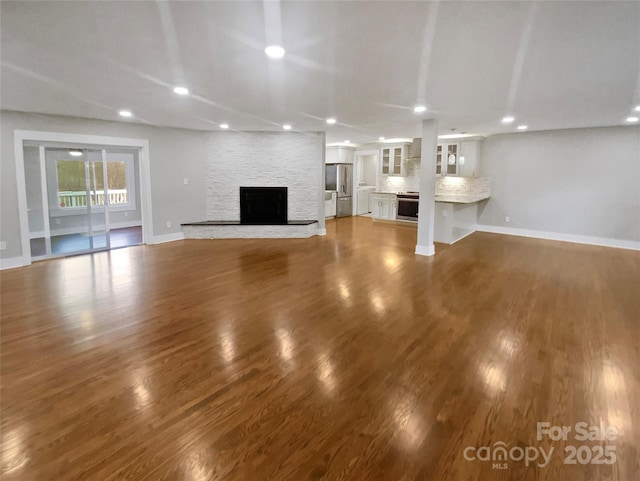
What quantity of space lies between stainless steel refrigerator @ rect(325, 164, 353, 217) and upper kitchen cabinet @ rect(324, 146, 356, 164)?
8.6 inches

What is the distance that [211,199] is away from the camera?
8.17 metres

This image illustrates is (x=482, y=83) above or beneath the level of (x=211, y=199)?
above

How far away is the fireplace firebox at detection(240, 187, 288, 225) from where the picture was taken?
8.17 m

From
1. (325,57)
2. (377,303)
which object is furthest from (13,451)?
(325,57)

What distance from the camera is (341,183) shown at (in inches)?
441

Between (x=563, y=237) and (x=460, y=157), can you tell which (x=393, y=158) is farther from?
(x=563, y=237)

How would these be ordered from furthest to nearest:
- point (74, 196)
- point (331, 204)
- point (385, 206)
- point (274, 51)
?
point (331, 204) < point (385, 206) < point (74, 196) < point (274, 51)

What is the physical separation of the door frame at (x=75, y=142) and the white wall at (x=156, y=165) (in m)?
0.06

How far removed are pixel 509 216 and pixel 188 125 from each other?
24.8 feet

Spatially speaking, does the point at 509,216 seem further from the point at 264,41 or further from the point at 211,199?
the point at 264,41

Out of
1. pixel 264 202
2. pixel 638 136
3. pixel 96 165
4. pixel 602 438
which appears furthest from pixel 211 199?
pixel 638 136

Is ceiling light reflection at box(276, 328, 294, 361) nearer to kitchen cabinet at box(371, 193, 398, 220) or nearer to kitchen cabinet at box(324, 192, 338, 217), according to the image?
kitchen cabinet at box(371, 193, 398, 220)

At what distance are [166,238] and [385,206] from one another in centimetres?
608

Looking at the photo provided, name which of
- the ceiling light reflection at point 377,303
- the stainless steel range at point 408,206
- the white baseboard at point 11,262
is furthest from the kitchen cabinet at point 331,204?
the white baseboard at point 11,262
